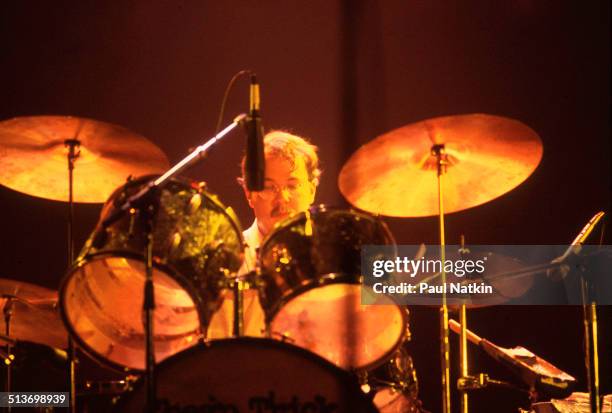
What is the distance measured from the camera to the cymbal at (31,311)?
2.70 meters

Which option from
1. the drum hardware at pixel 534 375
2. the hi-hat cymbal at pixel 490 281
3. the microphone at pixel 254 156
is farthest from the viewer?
the hi-hat cymbal at pixel 490 281

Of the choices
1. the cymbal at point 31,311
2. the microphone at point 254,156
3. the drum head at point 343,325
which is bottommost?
the drum head at point 343,325

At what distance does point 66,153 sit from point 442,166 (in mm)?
1325

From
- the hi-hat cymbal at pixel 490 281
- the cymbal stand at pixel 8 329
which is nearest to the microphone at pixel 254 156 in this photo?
the hi-hat cymbal at pixel 490 281

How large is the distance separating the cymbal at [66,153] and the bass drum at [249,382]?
0.84 metres

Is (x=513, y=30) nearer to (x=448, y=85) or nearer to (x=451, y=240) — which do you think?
(x=448, y=85)

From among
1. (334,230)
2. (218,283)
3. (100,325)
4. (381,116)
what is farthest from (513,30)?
(100,325)

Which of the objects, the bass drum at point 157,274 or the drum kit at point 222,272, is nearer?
the drum kit at point 222,272

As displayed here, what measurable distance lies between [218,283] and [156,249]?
198 mm

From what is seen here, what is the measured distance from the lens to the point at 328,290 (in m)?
2.19

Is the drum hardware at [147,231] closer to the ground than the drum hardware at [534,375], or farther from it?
farther from it

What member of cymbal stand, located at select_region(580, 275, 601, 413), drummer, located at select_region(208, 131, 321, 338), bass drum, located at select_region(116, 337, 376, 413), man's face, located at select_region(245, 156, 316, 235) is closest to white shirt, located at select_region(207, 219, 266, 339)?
bass drum, located at select_region(116, 337, 376, 413)

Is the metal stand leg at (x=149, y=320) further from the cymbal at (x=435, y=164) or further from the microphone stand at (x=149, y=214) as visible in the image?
the cymbal at (x=435, y=164)

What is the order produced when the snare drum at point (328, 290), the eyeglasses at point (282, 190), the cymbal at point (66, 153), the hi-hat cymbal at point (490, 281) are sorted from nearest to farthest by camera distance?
the snare drum at point (328, 290) → the cymbal at point (66, 153) → the hi-hat cymbal at point (490, 281) → the eyeglasses at point (282, 190)
